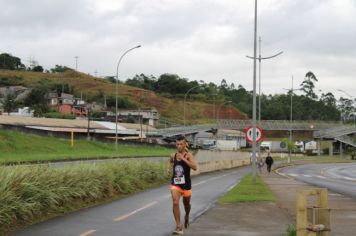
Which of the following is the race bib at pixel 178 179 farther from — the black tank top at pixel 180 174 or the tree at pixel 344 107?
the tree at pixel 344 107

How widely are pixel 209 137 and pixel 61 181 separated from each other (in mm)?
126648

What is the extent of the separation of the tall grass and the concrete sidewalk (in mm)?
3377

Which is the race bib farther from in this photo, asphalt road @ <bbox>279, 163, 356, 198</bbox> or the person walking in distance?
asphalt road @ <bbox>279, 163, 356, 198</bbox>

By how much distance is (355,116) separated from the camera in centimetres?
18950

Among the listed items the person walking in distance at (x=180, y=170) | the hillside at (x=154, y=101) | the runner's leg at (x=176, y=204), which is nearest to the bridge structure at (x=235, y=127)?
the hillside at (x=154, y=101)

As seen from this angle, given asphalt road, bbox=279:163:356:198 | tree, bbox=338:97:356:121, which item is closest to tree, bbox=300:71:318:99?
tree, bbox=338:97:356:121

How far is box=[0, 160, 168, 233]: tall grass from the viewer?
11.9 meters

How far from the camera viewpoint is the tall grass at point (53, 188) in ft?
39.0

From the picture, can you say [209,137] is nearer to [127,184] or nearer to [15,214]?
[127,184]

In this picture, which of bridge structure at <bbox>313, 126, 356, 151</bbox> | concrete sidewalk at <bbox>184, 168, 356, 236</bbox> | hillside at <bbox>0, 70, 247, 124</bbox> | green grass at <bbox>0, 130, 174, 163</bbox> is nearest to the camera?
concrete sidewalk at <bbox>184, 168, 356, 236</bbox>

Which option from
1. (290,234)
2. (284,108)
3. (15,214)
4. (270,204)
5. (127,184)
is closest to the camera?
(290,234)

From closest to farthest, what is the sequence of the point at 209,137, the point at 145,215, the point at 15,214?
the point at 15,214 < the point at 145,215 < the point at 209,137

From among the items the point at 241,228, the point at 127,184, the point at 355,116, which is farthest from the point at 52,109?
the point at 241,228

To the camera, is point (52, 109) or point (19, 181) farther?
point (52, 109)
